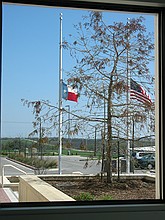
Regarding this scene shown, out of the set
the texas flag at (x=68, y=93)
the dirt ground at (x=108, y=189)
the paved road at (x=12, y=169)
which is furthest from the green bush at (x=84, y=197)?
the texas flag at (x=68, y=93)

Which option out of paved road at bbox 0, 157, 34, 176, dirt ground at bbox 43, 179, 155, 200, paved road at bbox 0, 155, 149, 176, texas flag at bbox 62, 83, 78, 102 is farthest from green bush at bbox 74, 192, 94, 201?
texas flag at bbox 62, 83, 78, 102

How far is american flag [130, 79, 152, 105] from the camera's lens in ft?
9.37

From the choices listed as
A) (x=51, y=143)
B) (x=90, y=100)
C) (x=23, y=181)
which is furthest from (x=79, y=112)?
(x=23, y=181)

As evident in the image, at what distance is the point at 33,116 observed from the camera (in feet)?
8.96

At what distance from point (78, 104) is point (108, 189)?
64 cm

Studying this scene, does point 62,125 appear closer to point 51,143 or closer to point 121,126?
point 51,143

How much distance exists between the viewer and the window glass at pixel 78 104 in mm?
2707

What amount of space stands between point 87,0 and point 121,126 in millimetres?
917

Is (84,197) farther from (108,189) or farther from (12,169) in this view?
(12,169)

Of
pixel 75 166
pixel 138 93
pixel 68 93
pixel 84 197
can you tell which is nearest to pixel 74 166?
pixel 75 166

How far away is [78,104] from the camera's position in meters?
2.80

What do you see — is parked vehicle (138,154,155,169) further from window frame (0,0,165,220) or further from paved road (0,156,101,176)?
paved road (0,156,101,176)

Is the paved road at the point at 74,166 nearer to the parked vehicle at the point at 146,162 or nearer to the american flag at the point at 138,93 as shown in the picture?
the parked vehicle at the point at 146,162

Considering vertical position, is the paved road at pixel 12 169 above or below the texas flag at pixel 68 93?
below
